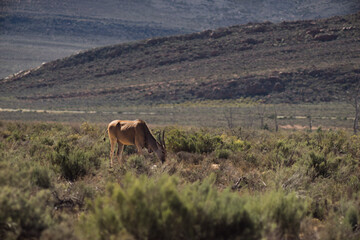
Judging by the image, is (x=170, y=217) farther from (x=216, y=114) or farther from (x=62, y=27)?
(x=62, y=27)

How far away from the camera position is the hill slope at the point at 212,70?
56031mm

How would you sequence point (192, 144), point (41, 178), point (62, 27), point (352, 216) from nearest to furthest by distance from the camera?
point (352, 216), point (41, 178), point (192, 144), point (62, 27)

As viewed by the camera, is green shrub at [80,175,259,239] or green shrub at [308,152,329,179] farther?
green shrub at [308,152,329,179]

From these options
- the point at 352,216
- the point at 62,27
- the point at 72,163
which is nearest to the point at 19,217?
the point at 72,163

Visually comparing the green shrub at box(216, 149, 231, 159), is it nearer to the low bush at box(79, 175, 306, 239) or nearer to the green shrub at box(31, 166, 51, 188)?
the green shrub at box(31, 166, 51, 188)

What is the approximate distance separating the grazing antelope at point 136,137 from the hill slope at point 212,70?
1801 inches

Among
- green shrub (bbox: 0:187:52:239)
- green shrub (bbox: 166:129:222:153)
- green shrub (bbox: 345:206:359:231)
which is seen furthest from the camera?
green shrub (bbox: 166:129:222:153)

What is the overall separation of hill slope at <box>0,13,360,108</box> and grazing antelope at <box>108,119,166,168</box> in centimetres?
4575

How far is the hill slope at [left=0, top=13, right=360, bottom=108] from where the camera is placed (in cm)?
5603

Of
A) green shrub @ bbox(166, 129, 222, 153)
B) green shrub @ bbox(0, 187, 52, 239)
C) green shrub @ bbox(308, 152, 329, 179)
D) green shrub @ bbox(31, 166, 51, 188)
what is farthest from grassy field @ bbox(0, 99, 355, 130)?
green shrub @ bbox(0, 187, 52, 239)

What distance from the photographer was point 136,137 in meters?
10.9

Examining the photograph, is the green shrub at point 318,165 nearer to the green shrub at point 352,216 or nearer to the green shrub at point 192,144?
the green shrub at point 352,216

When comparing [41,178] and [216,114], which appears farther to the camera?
[216,114]

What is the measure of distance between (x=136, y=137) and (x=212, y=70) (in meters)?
55.6
